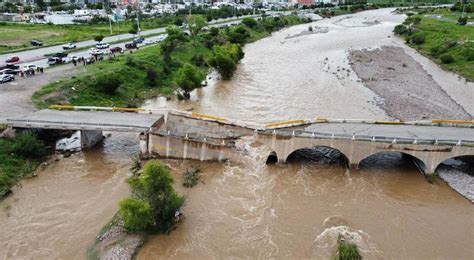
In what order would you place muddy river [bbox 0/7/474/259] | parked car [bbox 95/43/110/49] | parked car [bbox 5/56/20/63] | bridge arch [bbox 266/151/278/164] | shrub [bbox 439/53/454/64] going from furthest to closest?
shrub [bbox 439/53/454/64], parked car [bbox 95/43/110/49], parked car [bbox 5/56/20/63], bridge arch [bbox 266/151/278/164], muddy river [bbox 0/7/474/259]

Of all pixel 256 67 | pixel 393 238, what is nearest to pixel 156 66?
pixel 256 67

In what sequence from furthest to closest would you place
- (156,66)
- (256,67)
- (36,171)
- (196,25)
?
(196,25), (256,67), (156,66), (36,171)

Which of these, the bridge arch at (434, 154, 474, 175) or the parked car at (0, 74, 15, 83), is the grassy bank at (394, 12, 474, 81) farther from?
the parked car at (0, 74, 15, 83)

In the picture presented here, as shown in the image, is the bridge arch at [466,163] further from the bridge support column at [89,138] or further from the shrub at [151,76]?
the shrub at [151,76]

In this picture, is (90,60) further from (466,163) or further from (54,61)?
(466,163)

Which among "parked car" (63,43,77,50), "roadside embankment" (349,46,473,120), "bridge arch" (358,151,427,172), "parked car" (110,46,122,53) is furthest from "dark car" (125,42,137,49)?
"bridge arch" (358,151,427,172)

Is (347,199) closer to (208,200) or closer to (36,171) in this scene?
(208,200)
